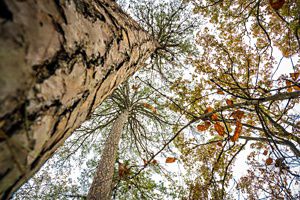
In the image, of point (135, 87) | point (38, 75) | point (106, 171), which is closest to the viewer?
point (38, 75)

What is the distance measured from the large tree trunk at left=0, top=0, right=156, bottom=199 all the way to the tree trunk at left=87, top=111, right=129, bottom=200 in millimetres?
2282

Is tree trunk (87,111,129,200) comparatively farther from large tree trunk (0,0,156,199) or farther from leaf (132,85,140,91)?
large tree trunk (0,0,156,199)

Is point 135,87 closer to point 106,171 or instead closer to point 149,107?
point 149,107

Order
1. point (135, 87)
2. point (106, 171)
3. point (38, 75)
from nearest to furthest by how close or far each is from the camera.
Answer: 1. point (38, 75)
2. point (106, 171)
3. point (135, 87)

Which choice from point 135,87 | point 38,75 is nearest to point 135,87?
point 135,87

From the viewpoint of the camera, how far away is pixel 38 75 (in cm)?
42

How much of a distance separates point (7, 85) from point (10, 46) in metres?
0.06

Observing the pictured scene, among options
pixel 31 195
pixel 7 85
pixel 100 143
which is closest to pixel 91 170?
pixel 100 143

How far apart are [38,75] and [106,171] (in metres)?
4.19

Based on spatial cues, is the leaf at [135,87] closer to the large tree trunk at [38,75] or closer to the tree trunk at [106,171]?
the tree trunk at [106,171]

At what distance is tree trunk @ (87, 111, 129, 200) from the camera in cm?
366

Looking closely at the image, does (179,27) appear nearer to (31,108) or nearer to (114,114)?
(114,114)

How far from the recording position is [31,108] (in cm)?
41

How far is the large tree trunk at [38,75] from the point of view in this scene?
330 millimetres
